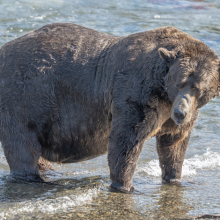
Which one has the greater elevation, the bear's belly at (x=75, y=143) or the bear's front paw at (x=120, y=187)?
the bear's belly at (x=75, y=143)

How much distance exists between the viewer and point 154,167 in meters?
7.88

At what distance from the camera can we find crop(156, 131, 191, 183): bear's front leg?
269 inches

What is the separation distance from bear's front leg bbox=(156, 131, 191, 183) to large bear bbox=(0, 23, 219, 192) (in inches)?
0.6

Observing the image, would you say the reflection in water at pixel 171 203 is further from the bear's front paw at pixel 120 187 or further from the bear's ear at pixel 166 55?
the bear's ear at pixel 166 55

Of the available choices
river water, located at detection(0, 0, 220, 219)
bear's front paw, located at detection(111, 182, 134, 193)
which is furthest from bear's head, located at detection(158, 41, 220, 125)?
bear's front paw, located at detection(111, 182, 134, 193)

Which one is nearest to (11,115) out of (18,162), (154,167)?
(18,162)

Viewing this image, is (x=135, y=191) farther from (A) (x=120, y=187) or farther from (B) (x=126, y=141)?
(B) (x=126, y=141)

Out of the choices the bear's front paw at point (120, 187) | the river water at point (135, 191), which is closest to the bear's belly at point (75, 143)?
the river water at point (135, 191)

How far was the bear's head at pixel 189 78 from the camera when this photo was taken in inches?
217

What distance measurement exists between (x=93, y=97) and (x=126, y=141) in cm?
89

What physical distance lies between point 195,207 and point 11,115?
2.76 m

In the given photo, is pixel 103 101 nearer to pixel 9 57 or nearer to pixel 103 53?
pixel 103 53

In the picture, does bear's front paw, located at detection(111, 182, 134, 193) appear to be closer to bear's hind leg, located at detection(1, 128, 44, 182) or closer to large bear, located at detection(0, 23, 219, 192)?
large bear, located at detection(0, 23, 219, 192)

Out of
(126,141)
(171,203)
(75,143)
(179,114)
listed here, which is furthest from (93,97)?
(171,203)
